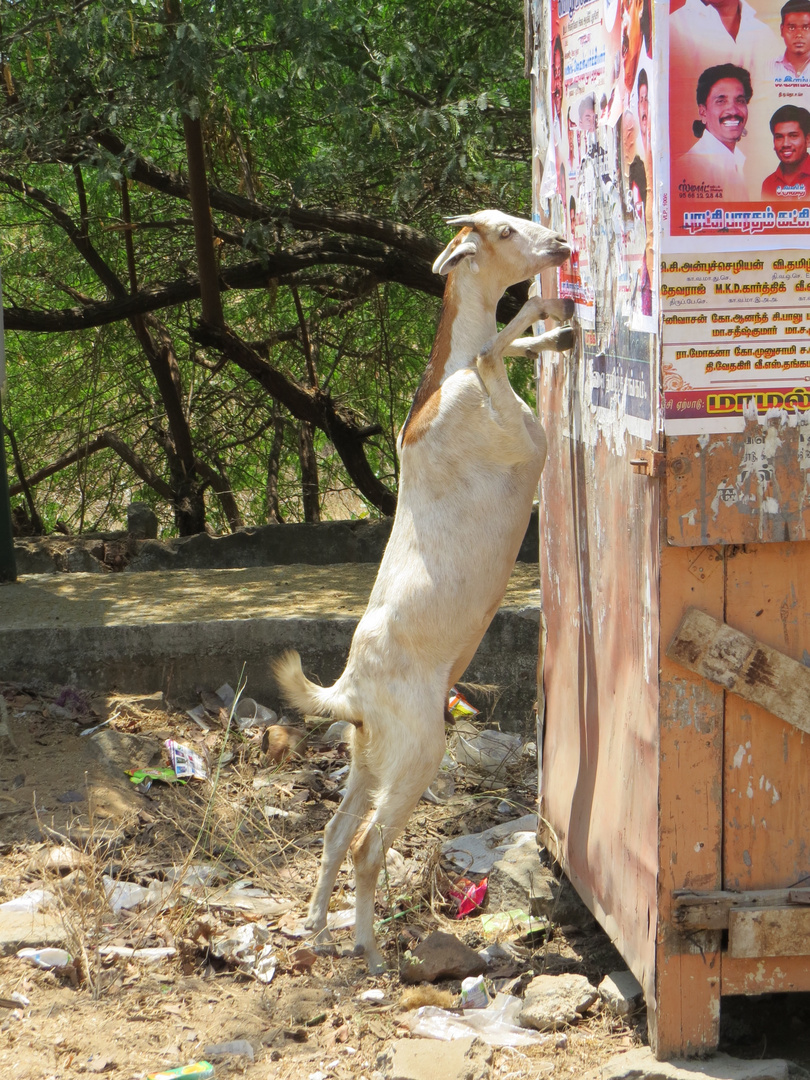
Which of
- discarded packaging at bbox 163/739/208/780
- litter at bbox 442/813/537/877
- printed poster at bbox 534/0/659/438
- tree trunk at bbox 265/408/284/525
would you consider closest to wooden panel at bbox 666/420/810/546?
printed poster at bbox 534/0/659/438

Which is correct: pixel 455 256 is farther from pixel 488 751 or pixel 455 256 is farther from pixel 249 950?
pixel 488 751

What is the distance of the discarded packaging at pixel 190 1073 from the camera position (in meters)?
3.06

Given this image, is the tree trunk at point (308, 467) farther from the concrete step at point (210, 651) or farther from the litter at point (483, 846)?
the litter at point (483, 846)

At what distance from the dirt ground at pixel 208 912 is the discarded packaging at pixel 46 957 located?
0.03 m

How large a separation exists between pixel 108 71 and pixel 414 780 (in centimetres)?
536

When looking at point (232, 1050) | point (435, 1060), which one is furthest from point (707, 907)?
point (232, 1050)

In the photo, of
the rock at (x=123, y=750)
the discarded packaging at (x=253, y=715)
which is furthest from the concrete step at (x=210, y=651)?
the rock at (x=123, y=750)

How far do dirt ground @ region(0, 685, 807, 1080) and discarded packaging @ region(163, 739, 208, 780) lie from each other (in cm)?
5

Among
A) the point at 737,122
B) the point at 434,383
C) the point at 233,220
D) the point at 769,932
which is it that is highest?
the point at 233,220

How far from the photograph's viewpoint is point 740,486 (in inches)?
113

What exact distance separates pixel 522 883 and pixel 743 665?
64.3 inches

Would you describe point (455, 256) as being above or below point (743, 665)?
above

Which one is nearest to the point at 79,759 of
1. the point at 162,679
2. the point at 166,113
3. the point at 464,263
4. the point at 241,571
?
the point at 162,679

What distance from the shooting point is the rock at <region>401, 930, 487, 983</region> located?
3.65 m
